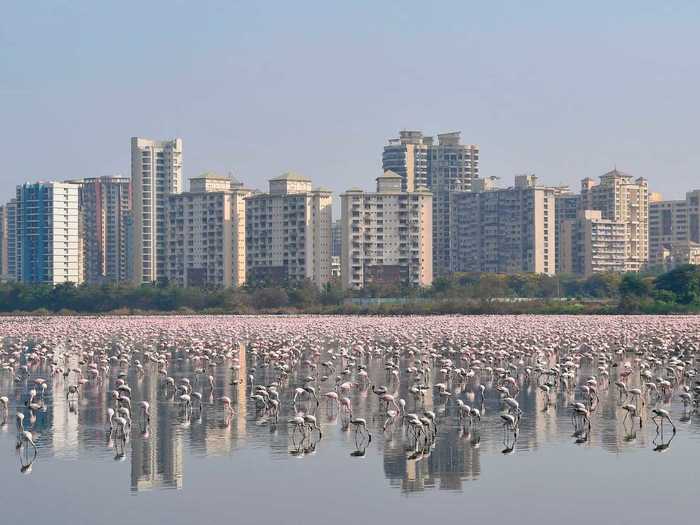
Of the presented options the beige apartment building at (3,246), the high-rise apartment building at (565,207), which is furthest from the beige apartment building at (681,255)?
the beige apartment building at (3,246)

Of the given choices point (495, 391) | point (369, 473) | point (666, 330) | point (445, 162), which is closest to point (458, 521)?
point (369, 473)

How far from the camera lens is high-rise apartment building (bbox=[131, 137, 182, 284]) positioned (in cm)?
14362

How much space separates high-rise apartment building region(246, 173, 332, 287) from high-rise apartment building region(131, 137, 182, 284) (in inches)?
570

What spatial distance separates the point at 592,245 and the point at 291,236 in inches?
1752

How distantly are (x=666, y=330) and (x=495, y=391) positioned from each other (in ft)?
82.7

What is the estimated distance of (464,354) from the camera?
3981cm

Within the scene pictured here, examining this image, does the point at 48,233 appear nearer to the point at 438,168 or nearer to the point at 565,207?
the point at 438,168

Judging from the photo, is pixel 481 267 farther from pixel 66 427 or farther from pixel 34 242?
pixel 66 427

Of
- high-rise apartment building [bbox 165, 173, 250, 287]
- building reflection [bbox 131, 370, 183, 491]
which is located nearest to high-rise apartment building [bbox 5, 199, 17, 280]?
high-rise apartment building [bbox 165, 173, 250, 287]

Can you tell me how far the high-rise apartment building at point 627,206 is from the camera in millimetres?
163125

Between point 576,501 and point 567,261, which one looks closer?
point 576,501

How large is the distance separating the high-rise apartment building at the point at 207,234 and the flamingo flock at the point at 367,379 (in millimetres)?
77567

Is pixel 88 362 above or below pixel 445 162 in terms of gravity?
below

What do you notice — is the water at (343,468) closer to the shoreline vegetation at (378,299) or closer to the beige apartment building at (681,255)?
→ the shoreline vegetation at (378,299)
